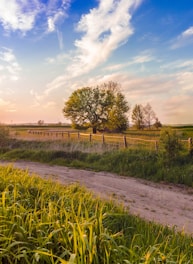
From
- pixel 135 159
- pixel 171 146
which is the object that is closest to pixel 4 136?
pixel 135 159

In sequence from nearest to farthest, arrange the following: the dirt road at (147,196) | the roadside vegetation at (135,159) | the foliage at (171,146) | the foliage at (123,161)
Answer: the dirt road at (147,196) < the foliage at (123,161) < the roadside vegetation at (135,159) < the foliage at (171,146)

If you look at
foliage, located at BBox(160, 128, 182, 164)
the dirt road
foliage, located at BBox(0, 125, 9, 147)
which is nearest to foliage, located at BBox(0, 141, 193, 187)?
foliage, located at BBox(160, 128, 182, 164)

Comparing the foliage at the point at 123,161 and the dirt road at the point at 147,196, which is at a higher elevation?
the foliage at the point at 123,161

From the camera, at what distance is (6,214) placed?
3.12m

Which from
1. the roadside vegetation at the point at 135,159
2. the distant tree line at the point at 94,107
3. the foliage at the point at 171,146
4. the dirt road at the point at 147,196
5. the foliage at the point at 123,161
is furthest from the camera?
the distant tree line at the point at 94,107

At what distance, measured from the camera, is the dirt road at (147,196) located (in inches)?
284

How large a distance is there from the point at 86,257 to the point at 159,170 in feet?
35.1

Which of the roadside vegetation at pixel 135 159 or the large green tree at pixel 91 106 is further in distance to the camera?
the large green tree at pixel 91 106

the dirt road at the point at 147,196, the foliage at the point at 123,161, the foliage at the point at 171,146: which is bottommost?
the dirt road at the point at 147,196

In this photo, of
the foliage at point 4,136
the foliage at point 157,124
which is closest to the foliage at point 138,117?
the foliage at point 157,124

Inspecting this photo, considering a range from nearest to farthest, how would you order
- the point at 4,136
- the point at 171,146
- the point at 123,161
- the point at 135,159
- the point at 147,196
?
1. the point at 147,196
2. the point at 171,146
3. the point at 135,159
4. the point at 123,161
5. the point at 4,136

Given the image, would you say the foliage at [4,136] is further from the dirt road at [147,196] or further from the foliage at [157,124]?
the foliage at [157,124]

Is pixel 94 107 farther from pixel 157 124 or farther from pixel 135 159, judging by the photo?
pixel 135 159

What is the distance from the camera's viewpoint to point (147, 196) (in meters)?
9.40
